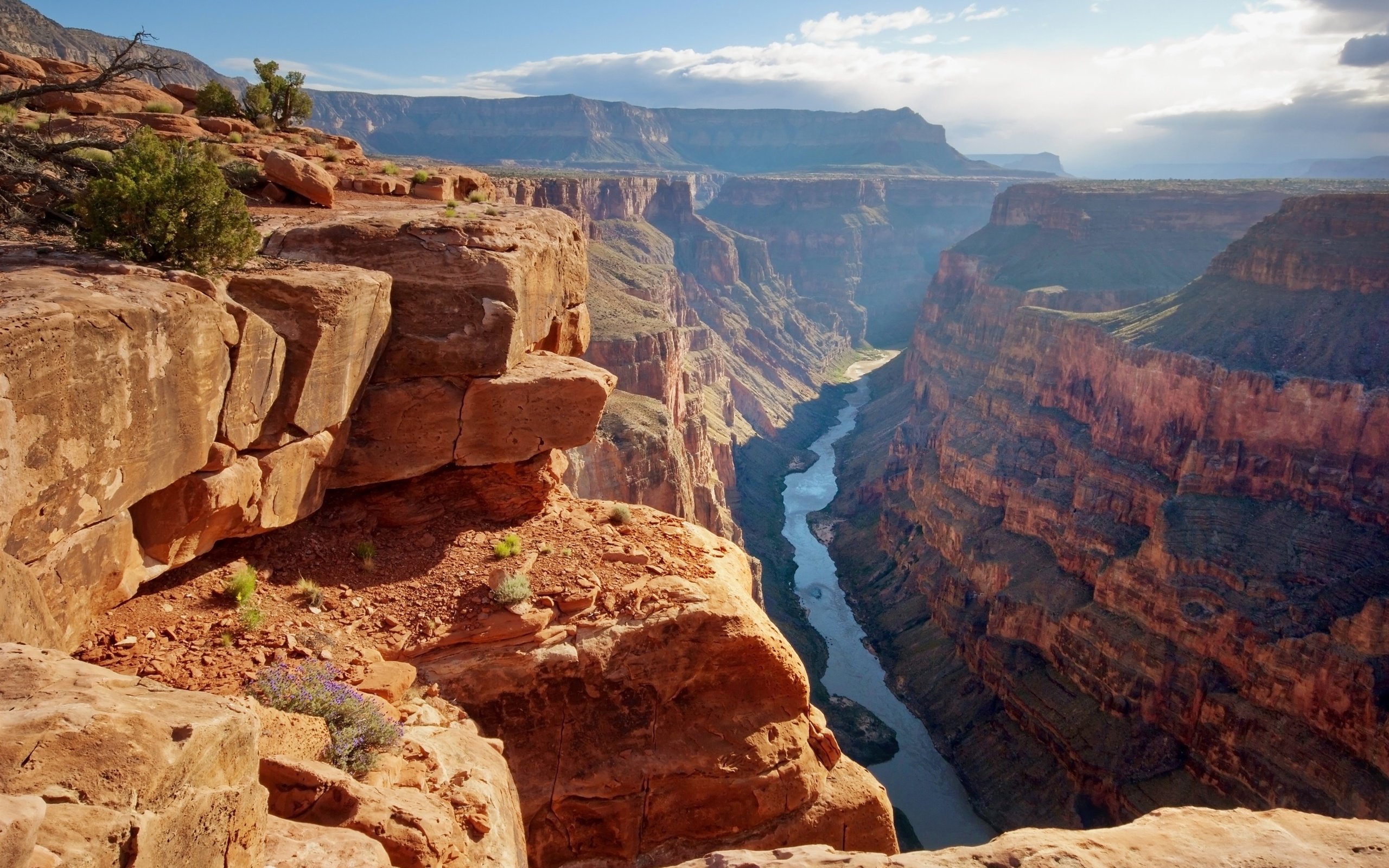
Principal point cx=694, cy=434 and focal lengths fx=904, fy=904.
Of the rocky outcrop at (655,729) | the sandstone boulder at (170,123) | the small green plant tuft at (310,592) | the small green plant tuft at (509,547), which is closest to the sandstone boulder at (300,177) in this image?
the sandstone boulder at (170,123)

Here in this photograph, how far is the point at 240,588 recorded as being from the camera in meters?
10.9

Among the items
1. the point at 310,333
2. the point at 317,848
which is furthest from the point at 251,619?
the point at 317,848

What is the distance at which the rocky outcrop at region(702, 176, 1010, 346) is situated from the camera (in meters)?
151

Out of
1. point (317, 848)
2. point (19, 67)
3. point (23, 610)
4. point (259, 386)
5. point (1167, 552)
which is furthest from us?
point (1167, 552)

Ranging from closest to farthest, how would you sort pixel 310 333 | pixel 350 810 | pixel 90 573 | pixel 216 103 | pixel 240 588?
pixel 350 810, pixel 90 573, pixel 240 588, pixel 310 333, pixel 216 103

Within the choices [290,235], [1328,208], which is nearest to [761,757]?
[290,235]

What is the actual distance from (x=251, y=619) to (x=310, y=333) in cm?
346

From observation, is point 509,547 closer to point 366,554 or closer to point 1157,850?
point 366,554

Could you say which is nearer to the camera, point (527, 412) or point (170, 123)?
point (527, 412)

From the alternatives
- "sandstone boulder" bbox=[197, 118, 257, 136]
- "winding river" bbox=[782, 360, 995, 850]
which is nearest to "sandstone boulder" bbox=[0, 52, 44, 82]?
"sandstone boulder" bbox=[197, 118, 257, 136]

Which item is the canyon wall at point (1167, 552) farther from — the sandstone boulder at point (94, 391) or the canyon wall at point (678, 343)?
the sandstone boulder at point (94, 391)

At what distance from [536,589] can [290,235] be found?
237 inches

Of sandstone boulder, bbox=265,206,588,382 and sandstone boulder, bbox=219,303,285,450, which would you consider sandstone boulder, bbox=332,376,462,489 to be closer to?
sandstone boulder, bbox=265,206,588,382

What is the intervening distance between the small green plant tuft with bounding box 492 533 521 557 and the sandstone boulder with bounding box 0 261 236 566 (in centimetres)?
420
